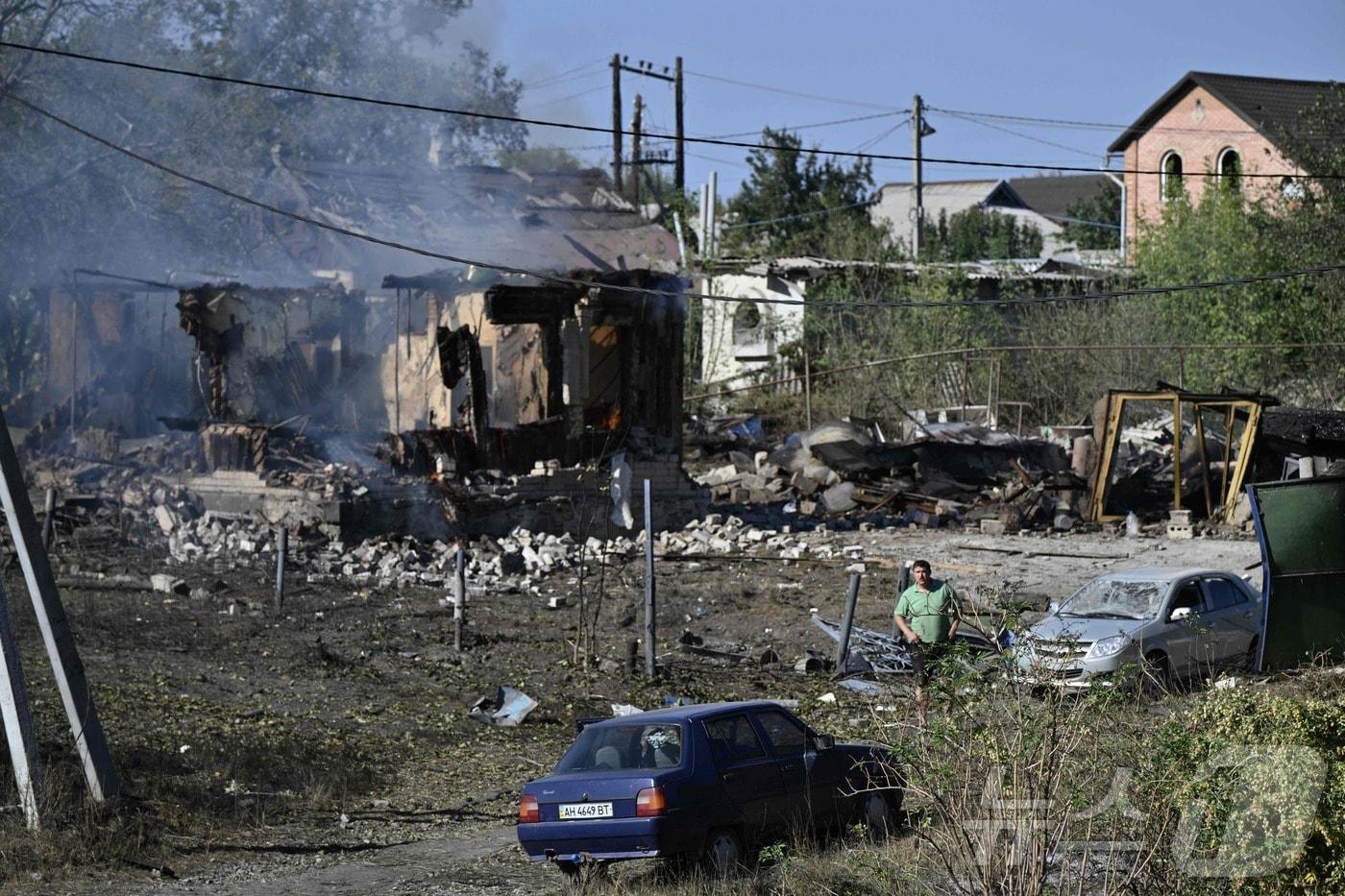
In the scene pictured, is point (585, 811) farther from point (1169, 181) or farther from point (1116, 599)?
point (1169, 181)

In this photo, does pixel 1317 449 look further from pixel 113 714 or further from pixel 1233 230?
pixel 113 714

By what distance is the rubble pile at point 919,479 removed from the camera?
86.6 ft

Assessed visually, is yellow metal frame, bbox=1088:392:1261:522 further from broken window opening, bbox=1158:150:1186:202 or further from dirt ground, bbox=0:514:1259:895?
broken window opening, bbox=1158:150:1186:202

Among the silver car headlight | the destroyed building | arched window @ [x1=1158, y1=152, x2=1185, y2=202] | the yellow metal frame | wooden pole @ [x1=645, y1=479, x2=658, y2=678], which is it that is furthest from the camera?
arched window @ [x1=1158, y1=152, x2=1185, y2=202]

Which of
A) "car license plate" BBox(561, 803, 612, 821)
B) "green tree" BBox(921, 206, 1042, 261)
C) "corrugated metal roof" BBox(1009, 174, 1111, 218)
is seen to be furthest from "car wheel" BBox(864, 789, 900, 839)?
"corrugated metal roof" BBox(1009, 174, 1111, 218)

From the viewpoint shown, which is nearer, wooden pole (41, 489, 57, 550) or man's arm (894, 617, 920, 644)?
man's arm (894, 617, 920, 644)

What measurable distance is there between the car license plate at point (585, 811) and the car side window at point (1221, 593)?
28.9 feet

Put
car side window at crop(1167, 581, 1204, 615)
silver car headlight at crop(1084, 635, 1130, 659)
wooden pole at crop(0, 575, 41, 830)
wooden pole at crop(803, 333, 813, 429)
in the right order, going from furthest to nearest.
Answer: wooden pole at crop(803, 333, 813, 429), car side window at crop(1167, 581, 1204, 615), silver car headlight at crop(1084, 635, 1130, 659), wooden pole at crop(0, 575, 41, 830)

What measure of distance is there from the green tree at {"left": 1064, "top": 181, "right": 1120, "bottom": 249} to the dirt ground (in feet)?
145

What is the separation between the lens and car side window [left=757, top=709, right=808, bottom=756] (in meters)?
9.56

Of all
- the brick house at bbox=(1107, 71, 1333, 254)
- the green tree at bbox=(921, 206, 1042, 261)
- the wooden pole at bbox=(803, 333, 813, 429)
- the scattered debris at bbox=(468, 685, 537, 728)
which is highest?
the brick house at bbox=(1107, 71, 1333, 254)

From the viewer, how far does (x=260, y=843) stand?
32.9 ft

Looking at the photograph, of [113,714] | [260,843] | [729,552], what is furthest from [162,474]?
[260,843]

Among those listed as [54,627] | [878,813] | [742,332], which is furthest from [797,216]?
[54,627]
